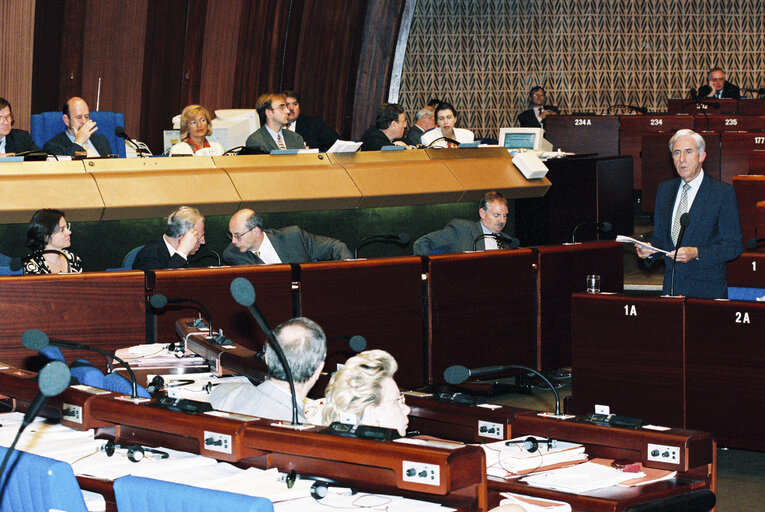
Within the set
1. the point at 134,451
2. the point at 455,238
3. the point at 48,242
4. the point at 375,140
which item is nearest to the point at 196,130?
the point at 375,140

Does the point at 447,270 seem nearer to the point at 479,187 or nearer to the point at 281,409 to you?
the point at 479,187

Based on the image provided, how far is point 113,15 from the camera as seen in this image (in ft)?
28.2

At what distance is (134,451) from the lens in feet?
8.61

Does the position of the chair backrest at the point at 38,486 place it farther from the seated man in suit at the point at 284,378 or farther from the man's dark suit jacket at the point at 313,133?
the man's dark suit jacket at the point at 313,133

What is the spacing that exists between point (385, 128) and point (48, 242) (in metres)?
3.36

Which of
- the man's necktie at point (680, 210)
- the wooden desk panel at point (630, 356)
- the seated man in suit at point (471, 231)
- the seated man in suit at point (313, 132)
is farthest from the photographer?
the seated man in suit at point (313, 132)

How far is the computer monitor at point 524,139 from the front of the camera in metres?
8.94

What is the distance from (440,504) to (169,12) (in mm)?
7650

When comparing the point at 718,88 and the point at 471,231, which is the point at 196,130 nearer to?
the point at 471,231

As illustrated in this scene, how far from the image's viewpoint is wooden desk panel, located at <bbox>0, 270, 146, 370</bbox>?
4711mm

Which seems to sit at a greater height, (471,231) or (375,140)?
(375,140)

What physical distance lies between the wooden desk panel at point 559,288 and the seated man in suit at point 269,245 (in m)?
1.11

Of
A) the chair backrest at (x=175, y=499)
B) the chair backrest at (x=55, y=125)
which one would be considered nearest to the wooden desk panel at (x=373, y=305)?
the chair backrest at (x=55, y=125)

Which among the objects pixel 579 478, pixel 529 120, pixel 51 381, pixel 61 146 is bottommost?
pixel 579 478
